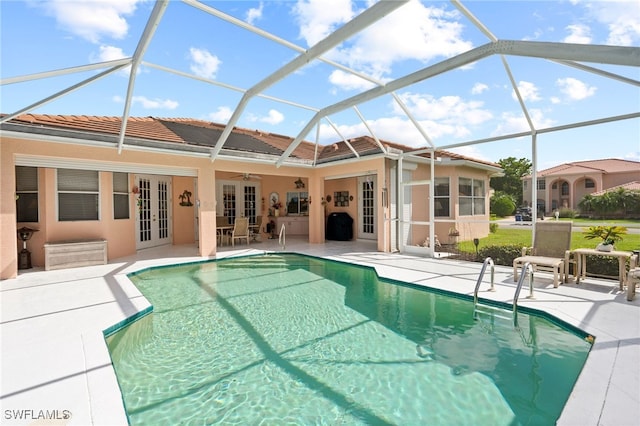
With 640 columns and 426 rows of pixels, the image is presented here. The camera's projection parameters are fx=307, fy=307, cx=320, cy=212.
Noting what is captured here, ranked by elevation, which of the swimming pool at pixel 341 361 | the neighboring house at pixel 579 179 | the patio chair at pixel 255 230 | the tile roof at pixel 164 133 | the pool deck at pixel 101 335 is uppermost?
the tile roof at pixel 164 133

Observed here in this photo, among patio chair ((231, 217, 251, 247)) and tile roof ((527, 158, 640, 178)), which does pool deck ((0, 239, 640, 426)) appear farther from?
tile roof ((527, 158, 640, 178))

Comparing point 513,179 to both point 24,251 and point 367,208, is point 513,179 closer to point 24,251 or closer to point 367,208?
point 367,208

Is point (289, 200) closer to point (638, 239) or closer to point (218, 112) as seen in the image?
point (218, 112)

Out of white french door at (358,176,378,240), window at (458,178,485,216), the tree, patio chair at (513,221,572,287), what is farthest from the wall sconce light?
the tree

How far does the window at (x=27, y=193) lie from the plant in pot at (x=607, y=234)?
533 inches

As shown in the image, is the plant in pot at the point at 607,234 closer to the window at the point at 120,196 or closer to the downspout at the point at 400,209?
the downspout at the point at 400,209

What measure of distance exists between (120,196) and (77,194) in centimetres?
123

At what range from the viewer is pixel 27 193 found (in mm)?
8516

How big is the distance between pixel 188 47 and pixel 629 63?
680 centimetres

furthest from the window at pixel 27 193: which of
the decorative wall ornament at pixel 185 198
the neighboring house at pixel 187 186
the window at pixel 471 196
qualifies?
the window at pixel 471 196

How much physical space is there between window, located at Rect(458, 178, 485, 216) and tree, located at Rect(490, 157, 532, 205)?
83.1 feet

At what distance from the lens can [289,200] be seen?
1606 cm

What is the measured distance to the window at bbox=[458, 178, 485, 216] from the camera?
505 inches

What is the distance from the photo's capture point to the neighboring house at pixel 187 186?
7.68 meters
